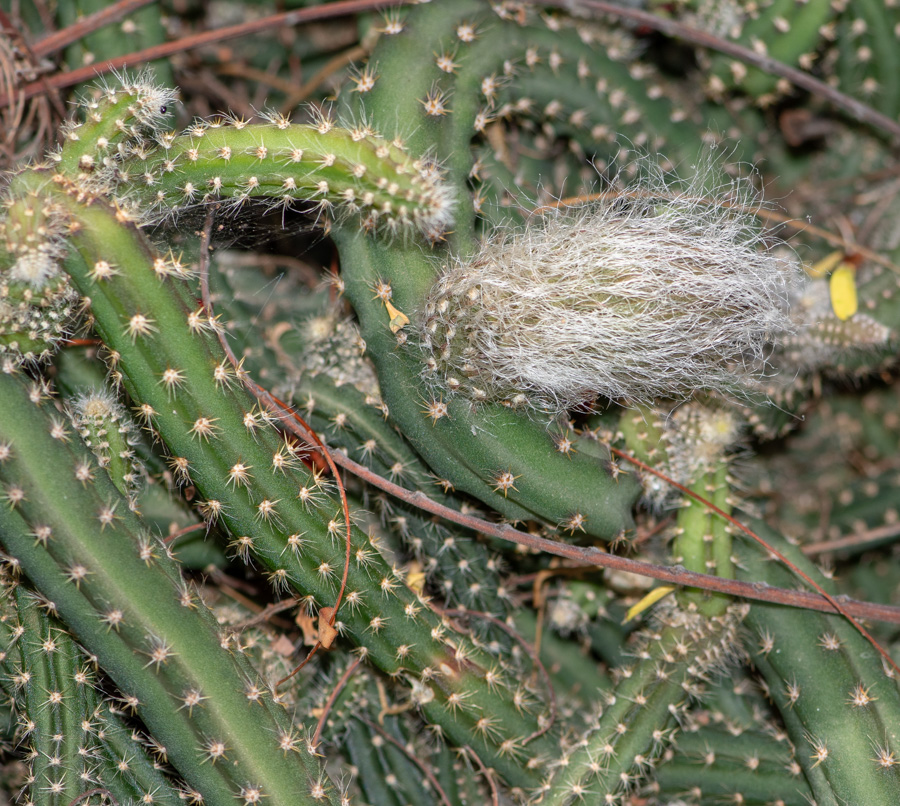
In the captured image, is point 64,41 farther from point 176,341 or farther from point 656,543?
point 656,543

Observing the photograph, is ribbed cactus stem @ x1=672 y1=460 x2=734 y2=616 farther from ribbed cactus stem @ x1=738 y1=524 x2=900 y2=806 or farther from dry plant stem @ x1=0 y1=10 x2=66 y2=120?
dry plant stem @ x1=0 y1=10 x2=66 y2=120

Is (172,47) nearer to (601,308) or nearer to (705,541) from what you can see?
(601,308)

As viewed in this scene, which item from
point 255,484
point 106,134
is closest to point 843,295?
point 255,484

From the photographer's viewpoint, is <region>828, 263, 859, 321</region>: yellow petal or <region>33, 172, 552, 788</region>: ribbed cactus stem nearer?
<region>33, 172, 552, 788</region>: ribbed cactus stem

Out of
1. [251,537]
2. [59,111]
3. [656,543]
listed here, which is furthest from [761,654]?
[59,111]

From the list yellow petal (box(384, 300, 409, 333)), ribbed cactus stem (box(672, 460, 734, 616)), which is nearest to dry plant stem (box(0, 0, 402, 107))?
yellow petal (box(384, 300, 409, 333))
